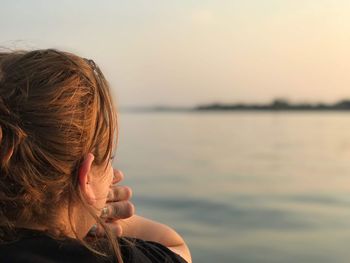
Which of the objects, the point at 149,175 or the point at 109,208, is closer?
the point at 109,208

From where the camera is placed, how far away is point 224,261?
442 centimetres

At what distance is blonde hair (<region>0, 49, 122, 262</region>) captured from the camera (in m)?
1.38

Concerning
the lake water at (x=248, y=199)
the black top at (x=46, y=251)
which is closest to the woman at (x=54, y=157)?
the black top at (x=46, y=251)

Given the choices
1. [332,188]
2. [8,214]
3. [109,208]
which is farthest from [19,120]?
[332,188]

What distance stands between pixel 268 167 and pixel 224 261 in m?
4.85

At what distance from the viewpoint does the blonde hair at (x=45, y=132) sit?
54.4 inches

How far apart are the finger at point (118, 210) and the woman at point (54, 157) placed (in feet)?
0.59

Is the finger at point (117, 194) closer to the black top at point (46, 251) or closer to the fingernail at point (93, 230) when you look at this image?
the fingernail at point (93, 230)

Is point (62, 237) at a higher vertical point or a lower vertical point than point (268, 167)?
higher

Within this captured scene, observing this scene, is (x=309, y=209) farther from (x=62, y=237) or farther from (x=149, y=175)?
(x=62, y=237)

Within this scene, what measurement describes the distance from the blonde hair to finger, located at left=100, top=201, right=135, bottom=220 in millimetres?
229

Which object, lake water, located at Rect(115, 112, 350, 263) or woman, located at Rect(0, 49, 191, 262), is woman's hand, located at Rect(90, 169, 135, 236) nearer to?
woman, located at Rect(0, 49, 191, 262)

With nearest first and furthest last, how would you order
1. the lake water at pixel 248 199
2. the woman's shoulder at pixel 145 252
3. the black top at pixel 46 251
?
1. the black top at pixel 46 251
2. the woman's shoulder at pixel 145 252
3. the lake water at pixel 248 199

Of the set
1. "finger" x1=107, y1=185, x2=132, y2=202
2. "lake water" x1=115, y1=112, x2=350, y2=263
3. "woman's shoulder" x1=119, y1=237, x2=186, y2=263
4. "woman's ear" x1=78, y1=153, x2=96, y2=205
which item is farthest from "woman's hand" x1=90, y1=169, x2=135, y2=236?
"lake water" x1=115, y1=112, x2=350, y2=263
